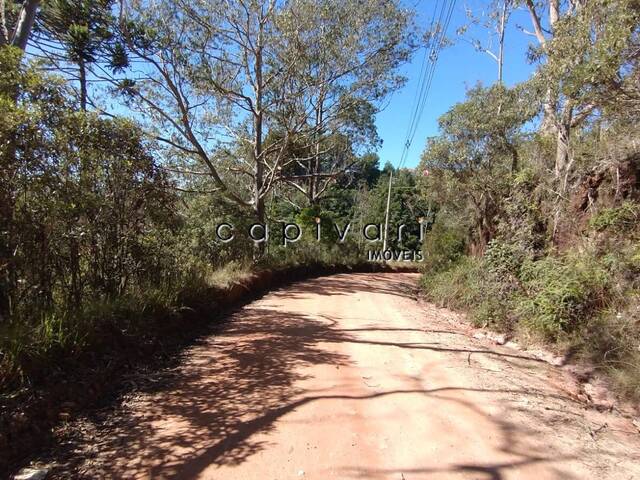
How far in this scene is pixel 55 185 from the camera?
4.09m

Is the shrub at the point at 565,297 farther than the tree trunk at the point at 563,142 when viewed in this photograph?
No

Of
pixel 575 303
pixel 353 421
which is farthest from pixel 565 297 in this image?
pixel 353 421

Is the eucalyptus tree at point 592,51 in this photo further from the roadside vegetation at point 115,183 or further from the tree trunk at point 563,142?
the roadside vegetation at point 115,183

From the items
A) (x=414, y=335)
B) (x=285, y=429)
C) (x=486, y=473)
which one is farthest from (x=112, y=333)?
(x=414, y=335)

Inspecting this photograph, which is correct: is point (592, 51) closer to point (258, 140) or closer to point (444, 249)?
point (444, 249)

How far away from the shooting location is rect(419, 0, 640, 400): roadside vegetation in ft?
16.0

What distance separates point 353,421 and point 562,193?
6574 millimetres

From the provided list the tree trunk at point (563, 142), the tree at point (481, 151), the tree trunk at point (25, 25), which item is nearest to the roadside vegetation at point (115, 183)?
the tree trunk at point (25, 25)

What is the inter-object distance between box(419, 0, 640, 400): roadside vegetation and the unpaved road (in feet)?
2.91

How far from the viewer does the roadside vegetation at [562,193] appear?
4.88 meters

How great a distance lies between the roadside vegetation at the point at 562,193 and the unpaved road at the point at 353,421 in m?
0.89

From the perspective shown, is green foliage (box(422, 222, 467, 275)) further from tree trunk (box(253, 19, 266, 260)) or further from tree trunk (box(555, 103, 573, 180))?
tree trunk (box(253, 19, 266, 260))

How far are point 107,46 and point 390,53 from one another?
954cm

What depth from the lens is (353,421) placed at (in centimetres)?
336
